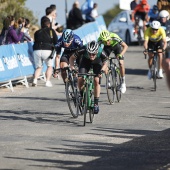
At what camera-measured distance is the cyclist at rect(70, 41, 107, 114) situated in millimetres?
15516

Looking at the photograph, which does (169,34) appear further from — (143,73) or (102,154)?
(102,154)

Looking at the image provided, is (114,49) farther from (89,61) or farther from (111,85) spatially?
(89,61)

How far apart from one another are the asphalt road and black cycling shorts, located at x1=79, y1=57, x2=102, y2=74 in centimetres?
92

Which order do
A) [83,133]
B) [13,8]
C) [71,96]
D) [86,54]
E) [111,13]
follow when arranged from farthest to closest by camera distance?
[111,13] → [13,8] → [71,96] → [86,54] → [83,133]

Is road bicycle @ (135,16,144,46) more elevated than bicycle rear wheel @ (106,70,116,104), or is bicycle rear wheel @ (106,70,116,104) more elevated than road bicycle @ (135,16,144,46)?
bicycle rear wheel @ (106,70,116,104)

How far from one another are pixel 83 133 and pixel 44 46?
9090mm

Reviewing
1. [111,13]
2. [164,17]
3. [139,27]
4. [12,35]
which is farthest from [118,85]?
[111,13]

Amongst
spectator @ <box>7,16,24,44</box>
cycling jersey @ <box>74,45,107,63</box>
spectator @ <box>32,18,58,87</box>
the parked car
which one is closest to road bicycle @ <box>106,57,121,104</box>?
cycling jersey @ <box>74,45,107,63</box>

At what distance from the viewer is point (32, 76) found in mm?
23953

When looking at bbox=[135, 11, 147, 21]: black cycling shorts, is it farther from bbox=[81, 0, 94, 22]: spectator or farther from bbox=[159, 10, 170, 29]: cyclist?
bbox=[159, 10, 170, 29]: cyclist

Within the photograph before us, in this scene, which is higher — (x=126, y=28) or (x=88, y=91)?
(x=88, y=91)

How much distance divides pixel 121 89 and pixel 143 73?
6.83m

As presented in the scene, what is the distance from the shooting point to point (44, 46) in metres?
23.2

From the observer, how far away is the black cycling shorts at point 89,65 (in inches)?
640
